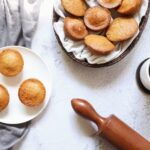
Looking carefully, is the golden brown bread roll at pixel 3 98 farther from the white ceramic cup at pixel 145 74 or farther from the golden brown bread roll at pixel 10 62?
the white ceramic cup at pixel 145 74

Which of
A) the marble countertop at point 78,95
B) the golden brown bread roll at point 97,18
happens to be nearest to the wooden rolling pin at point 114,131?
the marble countertop at point 78,95

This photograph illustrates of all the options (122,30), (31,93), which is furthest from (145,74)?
(31,93)

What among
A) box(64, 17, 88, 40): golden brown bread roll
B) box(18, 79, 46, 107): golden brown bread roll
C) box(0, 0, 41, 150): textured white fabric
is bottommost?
box(18, 79, 46, 107): golden brown bread roll

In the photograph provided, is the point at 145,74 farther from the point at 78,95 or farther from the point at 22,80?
the point at 22,80

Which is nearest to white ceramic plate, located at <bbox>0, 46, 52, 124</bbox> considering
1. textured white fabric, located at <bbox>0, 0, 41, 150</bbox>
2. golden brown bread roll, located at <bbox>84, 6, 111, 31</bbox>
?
textured white fabric, located at <bbox>0, 0, 41, 150</bbox>

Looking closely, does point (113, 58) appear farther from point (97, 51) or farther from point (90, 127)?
point (90, 127)

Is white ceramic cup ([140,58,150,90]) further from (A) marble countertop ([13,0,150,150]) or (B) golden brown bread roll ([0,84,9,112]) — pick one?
(B) golden brown bread roll ([0,84,9,112])
